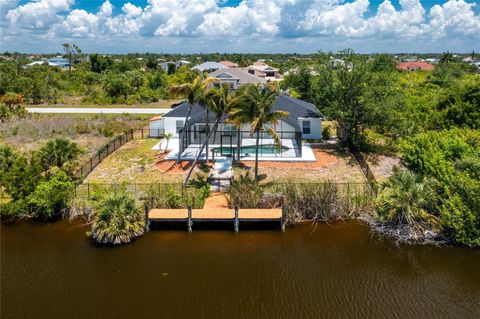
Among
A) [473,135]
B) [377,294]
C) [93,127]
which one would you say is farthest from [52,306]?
[93,127]

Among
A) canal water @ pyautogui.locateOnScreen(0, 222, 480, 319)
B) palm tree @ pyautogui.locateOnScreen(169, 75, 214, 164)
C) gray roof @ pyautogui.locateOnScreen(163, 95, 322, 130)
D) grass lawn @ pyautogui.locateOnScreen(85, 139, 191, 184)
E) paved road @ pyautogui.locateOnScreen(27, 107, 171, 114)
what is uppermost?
palm tree @ pyautogui.locateOnScreen(169, 75, 214, 164)

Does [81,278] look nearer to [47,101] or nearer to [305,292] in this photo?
[305,292]

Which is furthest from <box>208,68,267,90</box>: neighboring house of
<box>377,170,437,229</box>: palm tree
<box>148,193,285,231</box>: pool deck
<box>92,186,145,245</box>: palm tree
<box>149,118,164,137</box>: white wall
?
<box>377,170,437,229</box>: palm tree

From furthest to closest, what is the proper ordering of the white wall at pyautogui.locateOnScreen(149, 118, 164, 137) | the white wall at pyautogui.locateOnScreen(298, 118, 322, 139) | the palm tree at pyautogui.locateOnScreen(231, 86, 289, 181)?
the white wall at pyautogui.locateOnScreen(149, 118, 164, 137)
the white wall at pyautogui.locateOnScreen(298, 118, 322, 139)
the palm tree at pyautogui.locateOnScreen(231, 86, 289, 181)

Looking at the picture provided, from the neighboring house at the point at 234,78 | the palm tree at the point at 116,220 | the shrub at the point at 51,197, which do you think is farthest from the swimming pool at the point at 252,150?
the neighboring house at the point at 234,78

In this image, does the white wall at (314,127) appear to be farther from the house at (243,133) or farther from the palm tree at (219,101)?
the palm tree at (219,101)

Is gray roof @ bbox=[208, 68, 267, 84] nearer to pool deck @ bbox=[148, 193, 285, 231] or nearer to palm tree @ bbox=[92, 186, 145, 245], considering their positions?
pool deck @ bbox=[148, 193, 285, 231]

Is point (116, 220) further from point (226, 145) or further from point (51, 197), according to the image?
point (226, 145)

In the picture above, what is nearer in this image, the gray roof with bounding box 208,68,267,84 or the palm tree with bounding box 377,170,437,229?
the palm tree with bounding box 377,170,437,229
